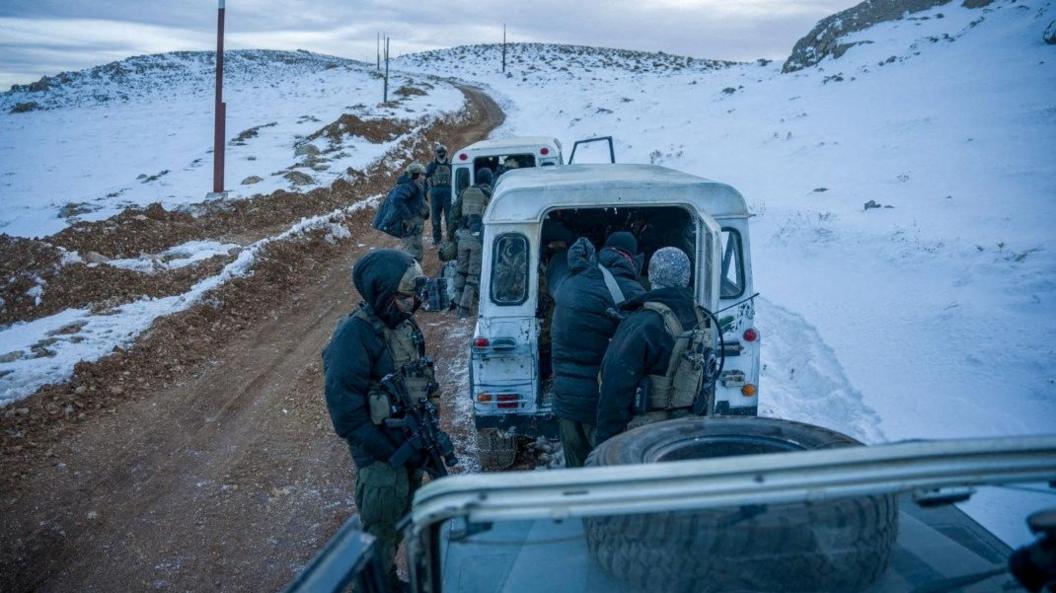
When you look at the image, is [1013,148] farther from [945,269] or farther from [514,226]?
[514,226]

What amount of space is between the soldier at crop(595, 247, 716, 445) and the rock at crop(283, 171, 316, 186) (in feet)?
49.6

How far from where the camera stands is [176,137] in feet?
94.5

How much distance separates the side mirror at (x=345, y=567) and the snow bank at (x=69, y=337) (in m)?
6.17

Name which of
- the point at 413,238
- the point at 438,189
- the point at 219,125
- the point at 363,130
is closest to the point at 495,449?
the point at 413,238

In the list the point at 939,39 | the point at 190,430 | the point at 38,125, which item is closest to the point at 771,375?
the point at 190,430

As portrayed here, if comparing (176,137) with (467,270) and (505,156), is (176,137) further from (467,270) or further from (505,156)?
(467,270)

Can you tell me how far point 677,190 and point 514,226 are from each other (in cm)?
119

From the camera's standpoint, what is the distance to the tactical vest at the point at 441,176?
11148mm

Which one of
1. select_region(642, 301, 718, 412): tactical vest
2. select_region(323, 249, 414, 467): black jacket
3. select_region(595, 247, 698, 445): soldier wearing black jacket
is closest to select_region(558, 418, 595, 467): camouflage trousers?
select_region(595, 247, 698, 445): soldier wearing black jacket

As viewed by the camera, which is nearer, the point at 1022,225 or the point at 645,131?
the point at 1022,225

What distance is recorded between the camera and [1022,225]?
9.00m

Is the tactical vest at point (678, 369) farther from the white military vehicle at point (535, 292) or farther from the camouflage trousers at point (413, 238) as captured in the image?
the camouflage trousers at point (413, 238)

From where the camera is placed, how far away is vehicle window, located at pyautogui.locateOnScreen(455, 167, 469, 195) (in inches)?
416

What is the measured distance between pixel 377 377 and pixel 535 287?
6.15 feet
